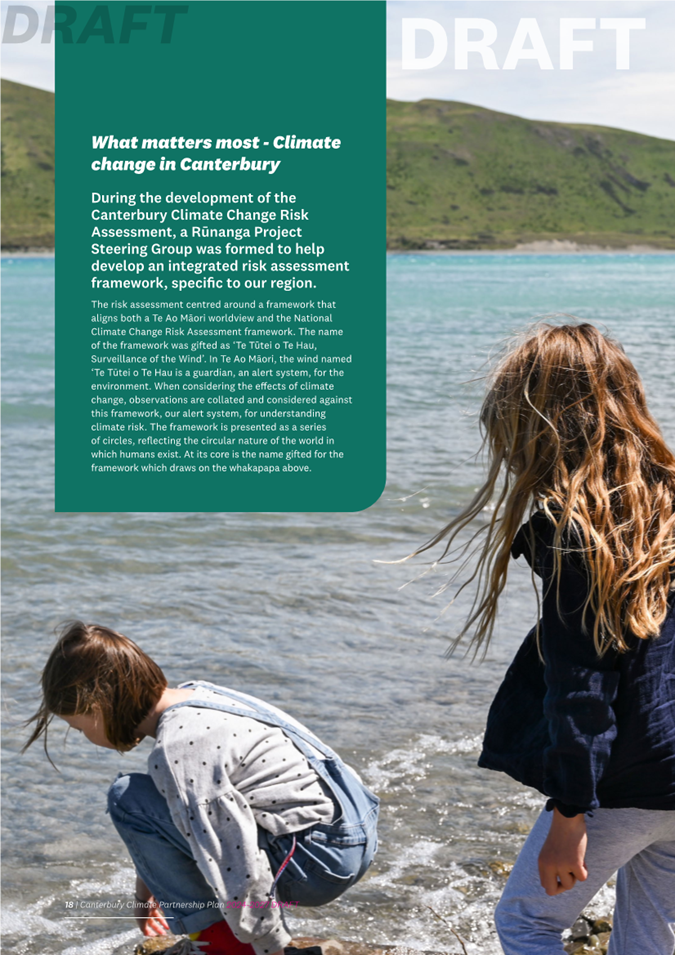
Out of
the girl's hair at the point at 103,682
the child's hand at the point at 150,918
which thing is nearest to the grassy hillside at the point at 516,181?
the child's hand at the point at 150,918

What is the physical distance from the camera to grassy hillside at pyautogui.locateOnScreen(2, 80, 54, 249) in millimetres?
105562

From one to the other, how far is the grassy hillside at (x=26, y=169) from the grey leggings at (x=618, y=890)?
342ft

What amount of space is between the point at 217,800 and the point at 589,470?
44.5 inches

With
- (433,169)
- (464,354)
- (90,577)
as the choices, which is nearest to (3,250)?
(433,169)

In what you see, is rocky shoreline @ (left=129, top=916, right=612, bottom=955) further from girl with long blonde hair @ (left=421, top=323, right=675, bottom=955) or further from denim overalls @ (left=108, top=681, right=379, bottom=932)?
girl with long blonde hair @ (left=421, top=323, right=675, bottom=955)

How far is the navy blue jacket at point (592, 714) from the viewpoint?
188 cm

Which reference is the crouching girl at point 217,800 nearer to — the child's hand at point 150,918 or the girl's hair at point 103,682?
the girl's hair at point 103,682

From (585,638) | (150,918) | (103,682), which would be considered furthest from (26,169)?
(585,638)

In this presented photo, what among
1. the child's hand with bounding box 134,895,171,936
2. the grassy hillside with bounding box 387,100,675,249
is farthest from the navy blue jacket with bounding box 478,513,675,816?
the grassy hillside with bounding box 387,100,675,249

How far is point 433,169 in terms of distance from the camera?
148m

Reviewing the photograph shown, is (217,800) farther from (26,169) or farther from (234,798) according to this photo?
(26,169)

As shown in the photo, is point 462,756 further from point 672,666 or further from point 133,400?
point 133,400

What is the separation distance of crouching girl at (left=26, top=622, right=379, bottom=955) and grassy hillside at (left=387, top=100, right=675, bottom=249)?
107 m

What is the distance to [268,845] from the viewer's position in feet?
8.16
